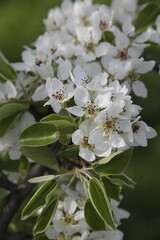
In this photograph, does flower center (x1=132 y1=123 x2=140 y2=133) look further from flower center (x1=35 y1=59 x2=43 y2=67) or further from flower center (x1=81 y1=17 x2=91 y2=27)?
flower center (x1=81 y1=17 x2=91 y2=27)

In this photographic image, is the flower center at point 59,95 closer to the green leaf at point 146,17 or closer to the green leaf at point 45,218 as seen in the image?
the green leaf at point 45,218

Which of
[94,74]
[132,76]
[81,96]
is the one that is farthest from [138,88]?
[81,96]

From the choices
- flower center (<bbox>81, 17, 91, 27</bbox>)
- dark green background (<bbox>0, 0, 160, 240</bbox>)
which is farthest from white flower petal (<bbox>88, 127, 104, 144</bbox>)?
dark green background (<bbox>0, 0, 160, 240</bbox>)

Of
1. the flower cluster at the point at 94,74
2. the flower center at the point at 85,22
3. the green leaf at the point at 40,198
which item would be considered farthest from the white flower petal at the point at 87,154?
the flower center at the point at 85,22

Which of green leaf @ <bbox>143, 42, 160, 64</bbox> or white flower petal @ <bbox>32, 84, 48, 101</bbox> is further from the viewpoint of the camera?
green leaf @ <bbox>143, 42, 160, 64</bbox>

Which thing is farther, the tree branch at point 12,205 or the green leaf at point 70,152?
the tree branch at point 12,205

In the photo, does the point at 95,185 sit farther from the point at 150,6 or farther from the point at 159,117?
the point at 159,117
